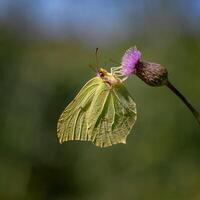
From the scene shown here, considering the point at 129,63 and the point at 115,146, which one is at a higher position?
the point at 129,63

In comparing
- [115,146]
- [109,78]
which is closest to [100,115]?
[109,78]

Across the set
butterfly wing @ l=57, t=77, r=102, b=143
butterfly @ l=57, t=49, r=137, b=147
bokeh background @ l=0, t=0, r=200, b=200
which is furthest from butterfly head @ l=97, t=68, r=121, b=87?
bokeh background @ l=0, t=0, r=200, b=200

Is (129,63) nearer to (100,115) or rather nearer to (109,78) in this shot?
(109,78)

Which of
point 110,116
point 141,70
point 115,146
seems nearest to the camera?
point 141,70

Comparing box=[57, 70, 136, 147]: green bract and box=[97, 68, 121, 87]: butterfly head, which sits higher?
box=[97, 68, 121, 87]: butterfly head

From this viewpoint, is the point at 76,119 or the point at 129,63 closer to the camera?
the point at 129,63

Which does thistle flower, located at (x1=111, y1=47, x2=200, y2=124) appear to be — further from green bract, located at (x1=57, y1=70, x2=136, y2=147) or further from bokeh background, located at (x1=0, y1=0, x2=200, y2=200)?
bokeh background, located at (x1=0, y1=0, x2=200, y2=200)

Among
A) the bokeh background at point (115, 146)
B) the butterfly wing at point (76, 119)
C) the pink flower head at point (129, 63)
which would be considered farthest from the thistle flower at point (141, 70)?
the bokeh background at point (115, 146)

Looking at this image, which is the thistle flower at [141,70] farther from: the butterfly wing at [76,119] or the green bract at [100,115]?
the butterfly wing at [76,119]
